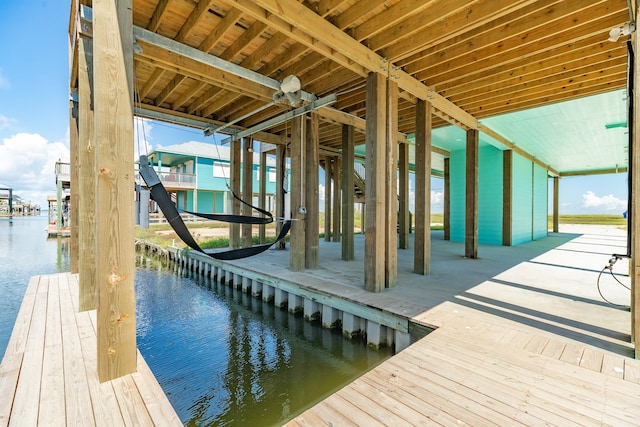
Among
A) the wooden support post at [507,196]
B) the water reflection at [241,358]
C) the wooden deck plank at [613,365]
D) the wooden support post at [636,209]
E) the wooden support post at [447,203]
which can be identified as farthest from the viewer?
the wooden support post at [447,203]

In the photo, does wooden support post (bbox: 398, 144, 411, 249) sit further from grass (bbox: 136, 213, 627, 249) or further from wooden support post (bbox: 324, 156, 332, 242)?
grass (bbox: 136, 213, 627, 249)

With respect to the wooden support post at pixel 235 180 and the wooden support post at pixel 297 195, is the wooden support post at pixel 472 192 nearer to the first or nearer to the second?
the wooden support post at pixel 297 195

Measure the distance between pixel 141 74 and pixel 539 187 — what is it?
12673mm

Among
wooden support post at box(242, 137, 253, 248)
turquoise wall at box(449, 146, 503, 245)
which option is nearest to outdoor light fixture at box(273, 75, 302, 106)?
wooden support post at box(242, 137, 253, 248)

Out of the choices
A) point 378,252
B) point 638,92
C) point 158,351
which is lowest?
point 158,351

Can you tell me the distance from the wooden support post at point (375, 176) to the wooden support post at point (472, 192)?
335 centimetres

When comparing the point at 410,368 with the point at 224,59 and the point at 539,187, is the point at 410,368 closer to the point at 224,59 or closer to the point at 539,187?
the point at 224,59

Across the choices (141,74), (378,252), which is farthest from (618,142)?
(141,74)

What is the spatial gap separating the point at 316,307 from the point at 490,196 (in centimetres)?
726

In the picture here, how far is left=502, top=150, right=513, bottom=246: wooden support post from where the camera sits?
8.09 metres

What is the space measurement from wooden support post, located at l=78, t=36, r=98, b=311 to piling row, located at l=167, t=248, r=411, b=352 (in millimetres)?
2319

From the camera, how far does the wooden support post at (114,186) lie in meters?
1.58

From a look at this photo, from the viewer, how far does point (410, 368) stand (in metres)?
1.89

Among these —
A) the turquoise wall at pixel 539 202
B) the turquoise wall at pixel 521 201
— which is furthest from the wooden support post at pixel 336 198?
the turquoise wall at pixel 539 202
